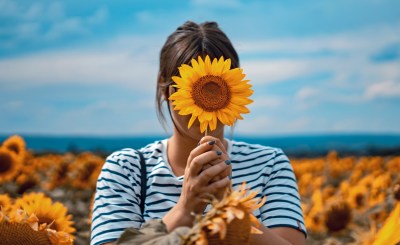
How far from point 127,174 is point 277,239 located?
3.42ft

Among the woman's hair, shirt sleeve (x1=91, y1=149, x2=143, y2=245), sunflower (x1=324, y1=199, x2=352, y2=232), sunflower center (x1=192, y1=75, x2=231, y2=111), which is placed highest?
the woman's hair

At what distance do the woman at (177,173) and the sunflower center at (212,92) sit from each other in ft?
1.86

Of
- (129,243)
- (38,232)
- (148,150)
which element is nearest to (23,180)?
(148,150)

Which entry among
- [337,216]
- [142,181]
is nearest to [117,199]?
[142,181]

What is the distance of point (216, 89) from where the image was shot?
2.04 metres

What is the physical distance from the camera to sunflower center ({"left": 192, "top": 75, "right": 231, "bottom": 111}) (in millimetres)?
2035

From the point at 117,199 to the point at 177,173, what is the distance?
369 mm

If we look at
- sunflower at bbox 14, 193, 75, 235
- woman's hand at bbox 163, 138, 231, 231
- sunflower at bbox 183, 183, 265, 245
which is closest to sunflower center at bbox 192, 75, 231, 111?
woman's hand at bbox 163, 138, 231, 231

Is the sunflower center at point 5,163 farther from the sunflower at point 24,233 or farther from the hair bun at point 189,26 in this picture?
the sunflower at point 24,233

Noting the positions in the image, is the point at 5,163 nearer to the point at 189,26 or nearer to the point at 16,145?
the point at 16,145

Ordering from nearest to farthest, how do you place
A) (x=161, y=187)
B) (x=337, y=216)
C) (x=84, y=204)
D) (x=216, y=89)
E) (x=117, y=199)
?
(x=216, y=89) → (x=117, y=199) → (x=161, y=187) → (x=337, y=216) → (x=84, y=204)

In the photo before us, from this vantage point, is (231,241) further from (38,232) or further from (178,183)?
(178,183)

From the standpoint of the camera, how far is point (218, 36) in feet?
9.82

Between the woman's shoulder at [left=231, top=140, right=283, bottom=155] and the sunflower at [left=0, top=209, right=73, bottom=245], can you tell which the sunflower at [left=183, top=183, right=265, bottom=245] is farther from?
the woman's shoulder at [left=231, top=140, right=283, bottom=155]
